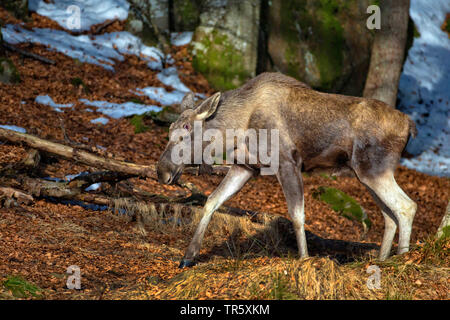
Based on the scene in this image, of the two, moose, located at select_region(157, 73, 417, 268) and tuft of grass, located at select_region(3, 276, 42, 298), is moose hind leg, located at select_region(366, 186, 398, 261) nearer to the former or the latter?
moose, located at select_region(157, 73, 417, 268)

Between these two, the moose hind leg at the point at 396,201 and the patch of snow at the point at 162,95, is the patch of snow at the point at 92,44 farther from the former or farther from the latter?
the moose hind leg at the point at 396,201

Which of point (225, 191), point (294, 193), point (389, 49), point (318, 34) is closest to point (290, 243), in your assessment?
point (225, 191)

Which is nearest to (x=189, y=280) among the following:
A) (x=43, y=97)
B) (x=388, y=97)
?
(x=43, y=97)

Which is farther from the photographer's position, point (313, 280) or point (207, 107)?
point (207, 107)

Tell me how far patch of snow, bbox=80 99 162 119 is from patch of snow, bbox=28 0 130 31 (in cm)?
532

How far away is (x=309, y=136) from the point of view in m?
6.47

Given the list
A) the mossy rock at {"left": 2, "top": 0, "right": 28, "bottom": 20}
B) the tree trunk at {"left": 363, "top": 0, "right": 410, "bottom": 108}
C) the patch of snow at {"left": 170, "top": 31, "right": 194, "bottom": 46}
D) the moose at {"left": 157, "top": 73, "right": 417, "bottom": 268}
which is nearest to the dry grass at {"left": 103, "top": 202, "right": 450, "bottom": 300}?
the moose at {"left": 157, "top": 73, "right": 417, "bottom": 268}

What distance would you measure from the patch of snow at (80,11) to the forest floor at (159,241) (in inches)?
155

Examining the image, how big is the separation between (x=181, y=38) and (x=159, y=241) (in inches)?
481

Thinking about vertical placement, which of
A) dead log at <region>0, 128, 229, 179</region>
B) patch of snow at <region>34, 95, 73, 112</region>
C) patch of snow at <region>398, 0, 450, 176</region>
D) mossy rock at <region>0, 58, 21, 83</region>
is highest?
dead log at <region>0, 128, 229, 179</region>

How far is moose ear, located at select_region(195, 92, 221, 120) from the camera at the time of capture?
254 inches

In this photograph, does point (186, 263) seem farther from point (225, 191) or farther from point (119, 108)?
point (119, 108)

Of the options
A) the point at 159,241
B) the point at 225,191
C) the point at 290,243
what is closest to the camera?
the point at 225,191

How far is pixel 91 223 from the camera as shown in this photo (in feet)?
24.6
